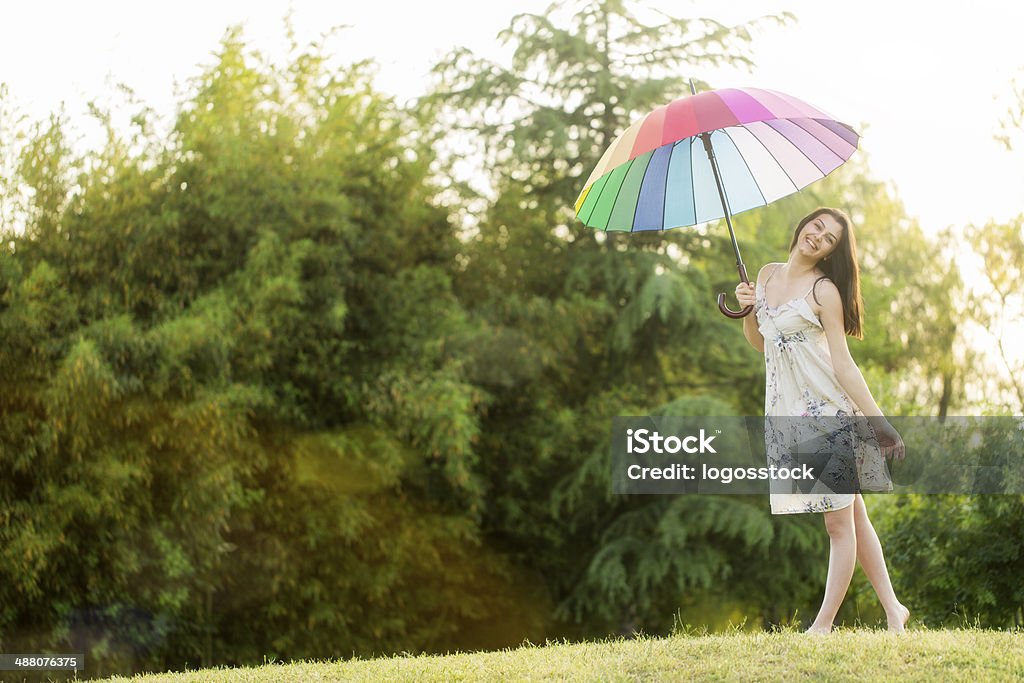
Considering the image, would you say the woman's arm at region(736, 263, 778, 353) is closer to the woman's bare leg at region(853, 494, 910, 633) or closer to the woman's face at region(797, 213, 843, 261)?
the woman's face at region(797, 213, 843, 261)

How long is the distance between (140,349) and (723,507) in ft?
21.7

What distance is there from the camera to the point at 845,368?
4.29 meters

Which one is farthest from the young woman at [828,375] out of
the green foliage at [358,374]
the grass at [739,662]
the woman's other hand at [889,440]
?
the green foliage at [358,374]

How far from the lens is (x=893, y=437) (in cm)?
419

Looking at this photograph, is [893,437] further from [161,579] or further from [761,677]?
[161,579]

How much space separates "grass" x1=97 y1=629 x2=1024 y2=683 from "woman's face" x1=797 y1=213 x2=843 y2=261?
66.5 inches

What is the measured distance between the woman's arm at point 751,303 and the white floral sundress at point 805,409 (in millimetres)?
45

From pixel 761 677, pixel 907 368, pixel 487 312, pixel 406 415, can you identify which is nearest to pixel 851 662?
pixel 761 677

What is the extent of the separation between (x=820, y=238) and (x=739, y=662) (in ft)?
6.08

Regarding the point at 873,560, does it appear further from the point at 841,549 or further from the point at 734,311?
the point at 734,311

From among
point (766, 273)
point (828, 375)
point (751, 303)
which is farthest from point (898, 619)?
→ point (766, 273)

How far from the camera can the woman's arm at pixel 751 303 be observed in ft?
14.9

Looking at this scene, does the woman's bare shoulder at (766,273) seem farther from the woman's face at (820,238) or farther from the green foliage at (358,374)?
the green foliage at (358,374)

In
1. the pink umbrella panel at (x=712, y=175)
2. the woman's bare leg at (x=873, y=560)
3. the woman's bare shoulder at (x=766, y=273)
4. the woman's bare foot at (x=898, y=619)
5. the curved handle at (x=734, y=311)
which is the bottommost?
the woman's bare foot at (x=898, y=619)
